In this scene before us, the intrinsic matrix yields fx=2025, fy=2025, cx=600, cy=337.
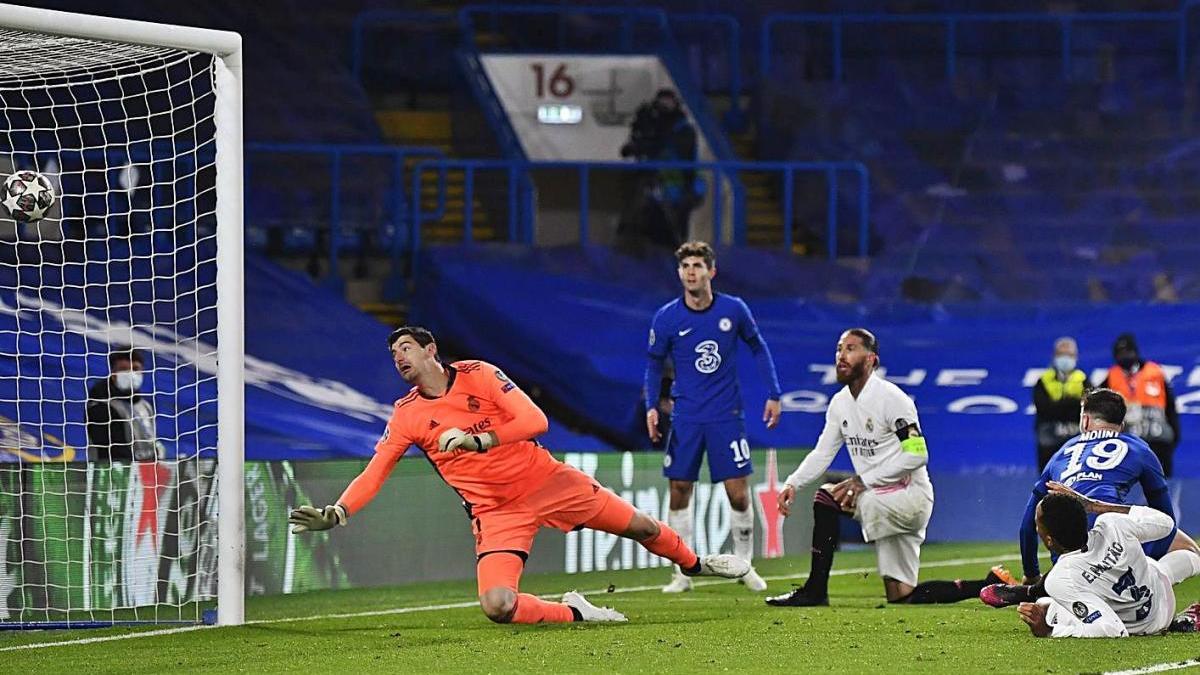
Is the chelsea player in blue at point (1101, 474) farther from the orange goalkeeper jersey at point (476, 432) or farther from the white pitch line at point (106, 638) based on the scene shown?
the white pitch line at point (106, 638)

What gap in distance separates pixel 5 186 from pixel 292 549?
314 cm

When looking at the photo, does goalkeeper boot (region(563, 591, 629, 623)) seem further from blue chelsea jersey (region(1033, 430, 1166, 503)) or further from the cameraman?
the cameraman

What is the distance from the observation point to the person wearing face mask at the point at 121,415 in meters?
11.4

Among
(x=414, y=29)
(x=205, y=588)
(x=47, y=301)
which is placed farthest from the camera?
(x=414, y=29)

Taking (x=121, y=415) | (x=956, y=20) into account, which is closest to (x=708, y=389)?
(x=121, y=415)

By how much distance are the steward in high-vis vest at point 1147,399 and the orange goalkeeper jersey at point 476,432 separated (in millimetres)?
7796

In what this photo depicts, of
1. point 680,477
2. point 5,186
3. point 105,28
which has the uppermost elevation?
point 105,28

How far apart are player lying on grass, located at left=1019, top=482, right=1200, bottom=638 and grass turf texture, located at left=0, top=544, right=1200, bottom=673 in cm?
10

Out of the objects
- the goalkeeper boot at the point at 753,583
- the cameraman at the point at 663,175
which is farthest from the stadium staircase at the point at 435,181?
the goalkeeper boot at the point at 753,583

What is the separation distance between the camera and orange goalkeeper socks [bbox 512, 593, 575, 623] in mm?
8852

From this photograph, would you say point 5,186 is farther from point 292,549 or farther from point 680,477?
point 680,477

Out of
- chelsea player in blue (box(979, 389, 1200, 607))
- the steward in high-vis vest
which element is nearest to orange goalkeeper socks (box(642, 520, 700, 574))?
chelsea player in blue (box(979, 389, 1200, 607))

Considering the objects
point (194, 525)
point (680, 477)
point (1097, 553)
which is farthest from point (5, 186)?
point (1097, 553)

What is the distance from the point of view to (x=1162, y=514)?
8281 millimetres
